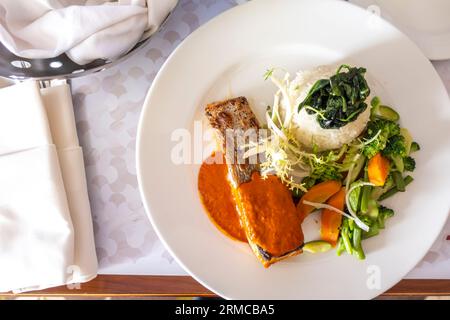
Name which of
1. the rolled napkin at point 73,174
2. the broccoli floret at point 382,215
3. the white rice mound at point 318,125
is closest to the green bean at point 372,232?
the broccoli floret at point 382,215

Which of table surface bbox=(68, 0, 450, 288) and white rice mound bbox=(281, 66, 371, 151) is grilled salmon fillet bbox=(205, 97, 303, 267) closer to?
white rice mound bbox=(281, 66, 371, 151)

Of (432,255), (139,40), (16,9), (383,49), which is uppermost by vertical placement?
(16,9)

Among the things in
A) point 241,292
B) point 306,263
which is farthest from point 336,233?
point 241,292

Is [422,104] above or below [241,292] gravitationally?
above

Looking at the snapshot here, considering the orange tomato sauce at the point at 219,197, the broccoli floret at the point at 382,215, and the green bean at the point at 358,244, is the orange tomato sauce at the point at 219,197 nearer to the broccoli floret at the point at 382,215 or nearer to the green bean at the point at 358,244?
the green bean at the point at 358,244

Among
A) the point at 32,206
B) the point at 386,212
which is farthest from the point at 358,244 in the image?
the point at 32,206

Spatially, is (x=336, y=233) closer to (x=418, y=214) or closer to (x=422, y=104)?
(x=418, y=214)

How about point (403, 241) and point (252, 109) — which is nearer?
point (403, 241)
